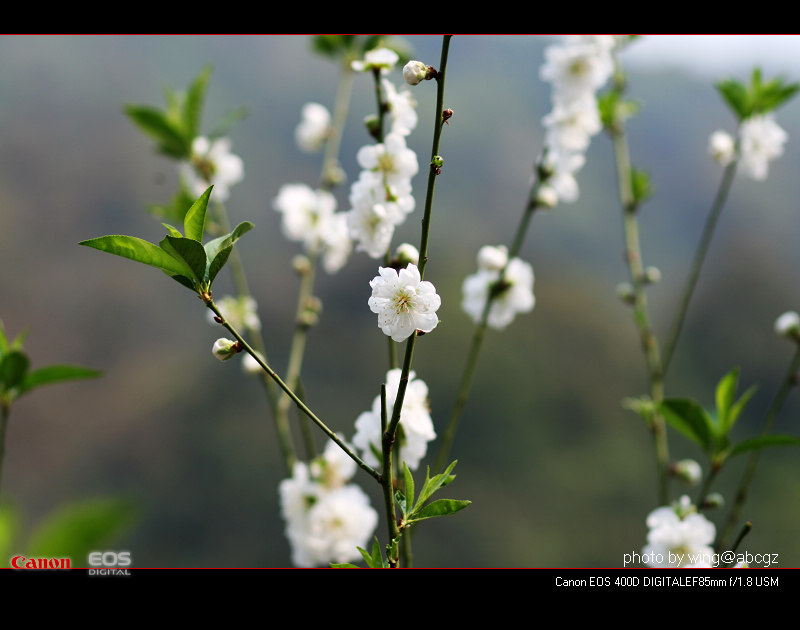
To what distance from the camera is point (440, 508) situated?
1.73 feet

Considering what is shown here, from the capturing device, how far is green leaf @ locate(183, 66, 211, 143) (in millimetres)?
1150

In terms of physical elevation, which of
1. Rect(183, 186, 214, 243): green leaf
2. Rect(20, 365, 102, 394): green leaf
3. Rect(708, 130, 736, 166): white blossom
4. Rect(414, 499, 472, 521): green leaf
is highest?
Rect(708, 130, 736, 166): white blossom

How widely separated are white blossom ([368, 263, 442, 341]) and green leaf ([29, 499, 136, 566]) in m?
0.26

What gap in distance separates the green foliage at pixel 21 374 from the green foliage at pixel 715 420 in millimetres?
781

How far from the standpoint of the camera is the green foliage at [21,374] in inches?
29.9

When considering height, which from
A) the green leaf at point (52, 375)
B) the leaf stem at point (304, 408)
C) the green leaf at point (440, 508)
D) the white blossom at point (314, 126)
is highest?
the white blossom at point (314, 126)

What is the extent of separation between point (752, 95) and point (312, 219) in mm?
891

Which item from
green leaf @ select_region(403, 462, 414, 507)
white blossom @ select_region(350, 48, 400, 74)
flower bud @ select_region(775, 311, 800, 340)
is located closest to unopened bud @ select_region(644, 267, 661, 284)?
flower bud @ select_region(775, 311, 800, 340)

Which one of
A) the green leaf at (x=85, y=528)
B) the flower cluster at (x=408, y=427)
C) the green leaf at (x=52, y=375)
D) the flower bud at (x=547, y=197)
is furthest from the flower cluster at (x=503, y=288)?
the green leaf at (x=85, y=528)

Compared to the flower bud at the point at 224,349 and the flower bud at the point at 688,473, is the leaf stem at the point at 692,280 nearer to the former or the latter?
the flower bud at the point at 688,473

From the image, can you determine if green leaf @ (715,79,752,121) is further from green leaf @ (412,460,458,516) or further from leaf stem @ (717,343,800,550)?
green leaf @ (412,460,458,516)

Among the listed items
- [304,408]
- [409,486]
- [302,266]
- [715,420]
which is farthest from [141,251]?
[715,420]

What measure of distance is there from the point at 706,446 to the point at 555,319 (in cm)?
426

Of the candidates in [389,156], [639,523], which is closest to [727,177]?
[389,156]
